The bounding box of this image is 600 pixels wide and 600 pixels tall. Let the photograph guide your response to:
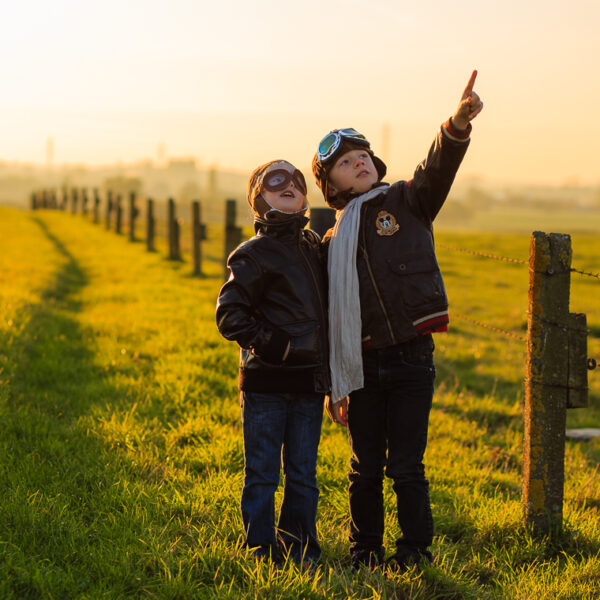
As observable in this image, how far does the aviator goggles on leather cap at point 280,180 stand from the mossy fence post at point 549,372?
1.37m

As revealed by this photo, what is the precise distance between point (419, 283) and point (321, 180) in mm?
749

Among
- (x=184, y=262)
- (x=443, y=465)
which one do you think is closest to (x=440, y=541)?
(x=443, y=465)

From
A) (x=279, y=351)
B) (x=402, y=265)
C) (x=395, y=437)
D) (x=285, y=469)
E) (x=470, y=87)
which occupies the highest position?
(x=470, y=87)

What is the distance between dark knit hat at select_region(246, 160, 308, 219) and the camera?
304cm

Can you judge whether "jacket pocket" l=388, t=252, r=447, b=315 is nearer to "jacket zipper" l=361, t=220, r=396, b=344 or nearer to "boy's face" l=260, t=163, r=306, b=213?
"jacket zipper" l=361, t=220, r=396, b=344

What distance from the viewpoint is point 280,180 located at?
3029 millimetres

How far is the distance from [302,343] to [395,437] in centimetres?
66

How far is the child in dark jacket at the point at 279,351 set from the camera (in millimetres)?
2920

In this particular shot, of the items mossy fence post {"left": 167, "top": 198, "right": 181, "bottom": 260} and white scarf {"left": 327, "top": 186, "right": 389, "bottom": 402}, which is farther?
mossy fence post {"left": 167, "top": 198, "right": 181, "bottom": 260}

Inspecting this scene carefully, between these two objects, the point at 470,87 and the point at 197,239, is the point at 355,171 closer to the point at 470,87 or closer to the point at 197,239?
the point at 470,87

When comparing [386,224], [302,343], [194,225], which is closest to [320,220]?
[386,224]

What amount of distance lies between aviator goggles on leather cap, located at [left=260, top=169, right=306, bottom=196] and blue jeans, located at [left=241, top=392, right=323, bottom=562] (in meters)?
0.97

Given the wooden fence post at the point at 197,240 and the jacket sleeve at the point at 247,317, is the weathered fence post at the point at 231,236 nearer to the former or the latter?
the wooden fence post at the point at 197,240

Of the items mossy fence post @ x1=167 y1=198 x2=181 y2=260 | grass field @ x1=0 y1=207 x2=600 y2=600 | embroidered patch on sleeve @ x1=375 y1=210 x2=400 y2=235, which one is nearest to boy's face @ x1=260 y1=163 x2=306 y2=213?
embroidered patch on sleeve @ x1=375 y1=210 x2=400 y2=235
